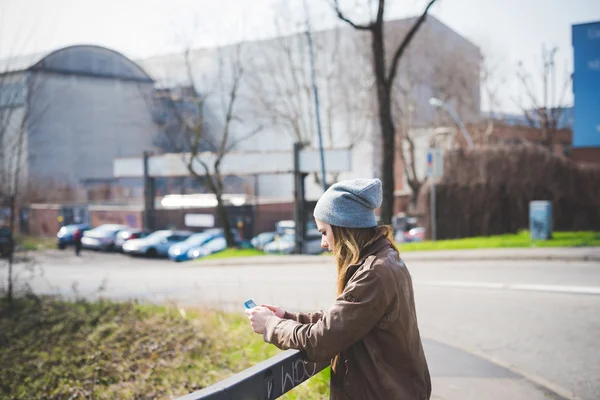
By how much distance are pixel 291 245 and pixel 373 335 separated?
27.6 metres

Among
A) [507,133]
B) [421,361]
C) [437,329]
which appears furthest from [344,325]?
[507,133]

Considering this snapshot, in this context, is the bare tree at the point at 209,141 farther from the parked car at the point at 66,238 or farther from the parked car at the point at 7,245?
the parked car at the point at 7,245

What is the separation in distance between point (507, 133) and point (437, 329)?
38.7 metres

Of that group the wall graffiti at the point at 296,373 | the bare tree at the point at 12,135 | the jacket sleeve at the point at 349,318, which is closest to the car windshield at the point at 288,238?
the bare tree at the point at 12,135

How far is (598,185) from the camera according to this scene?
26891mm

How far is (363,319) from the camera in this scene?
258 cm

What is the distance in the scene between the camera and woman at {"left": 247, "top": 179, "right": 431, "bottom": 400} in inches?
102

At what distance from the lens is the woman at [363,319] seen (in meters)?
2.59

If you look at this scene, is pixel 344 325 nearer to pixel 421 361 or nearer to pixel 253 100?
pixel 421 361

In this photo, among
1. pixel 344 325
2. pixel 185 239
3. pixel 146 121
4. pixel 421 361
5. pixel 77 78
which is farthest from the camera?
pixel 146 121

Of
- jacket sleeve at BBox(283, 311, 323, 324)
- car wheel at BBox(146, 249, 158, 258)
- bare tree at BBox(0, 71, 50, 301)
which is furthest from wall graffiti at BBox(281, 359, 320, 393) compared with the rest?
car wheel at BBox(146, 249, 158, 258)

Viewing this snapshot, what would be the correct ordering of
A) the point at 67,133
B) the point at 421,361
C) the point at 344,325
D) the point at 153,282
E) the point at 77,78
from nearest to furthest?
the point at 344,325 < the point at 421,361 < the point at 153,282 < the point at 77,78 < the point at 67,133

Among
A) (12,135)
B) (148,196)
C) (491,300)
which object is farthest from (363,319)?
(148,196)

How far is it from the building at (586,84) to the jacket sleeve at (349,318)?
15761mm
